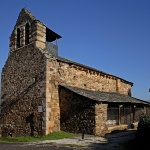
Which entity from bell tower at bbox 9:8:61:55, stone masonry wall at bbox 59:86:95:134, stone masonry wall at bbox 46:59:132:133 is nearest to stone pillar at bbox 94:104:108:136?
stone masonry wall at bbox 59:86:95:134

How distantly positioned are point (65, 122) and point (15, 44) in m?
8.05

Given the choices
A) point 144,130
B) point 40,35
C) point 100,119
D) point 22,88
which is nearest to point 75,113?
point 100,119

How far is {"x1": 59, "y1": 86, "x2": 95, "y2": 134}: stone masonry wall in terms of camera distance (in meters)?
14.8

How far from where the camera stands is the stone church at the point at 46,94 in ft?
50.1

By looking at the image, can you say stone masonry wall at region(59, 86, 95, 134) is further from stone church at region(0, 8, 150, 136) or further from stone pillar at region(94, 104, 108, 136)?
stone pillar at region(94, 104, 108, 136)

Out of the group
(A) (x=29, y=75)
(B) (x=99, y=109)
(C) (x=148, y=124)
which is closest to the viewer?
(C) (x=148, y=124)

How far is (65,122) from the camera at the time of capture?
16.0m

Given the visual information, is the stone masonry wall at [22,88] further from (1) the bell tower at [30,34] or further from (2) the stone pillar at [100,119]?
(2) the stone pillar at [100,119]

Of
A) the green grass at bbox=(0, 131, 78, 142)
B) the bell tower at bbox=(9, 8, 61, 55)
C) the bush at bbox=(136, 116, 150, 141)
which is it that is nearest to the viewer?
the bush at bbox=(136, 116, 150, 141)

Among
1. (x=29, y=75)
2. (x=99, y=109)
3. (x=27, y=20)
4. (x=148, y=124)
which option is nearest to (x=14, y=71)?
(x=29, y=75)

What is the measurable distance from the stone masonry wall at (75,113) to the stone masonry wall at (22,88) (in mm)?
1602

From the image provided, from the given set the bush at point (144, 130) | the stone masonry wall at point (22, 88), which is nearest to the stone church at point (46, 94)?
the stone masonry wall at point (22, 88)

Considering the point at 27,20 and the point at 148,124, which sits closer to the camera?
the point at 148,124

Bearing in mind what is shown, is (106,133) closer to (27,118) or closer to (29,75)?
(27,118)
